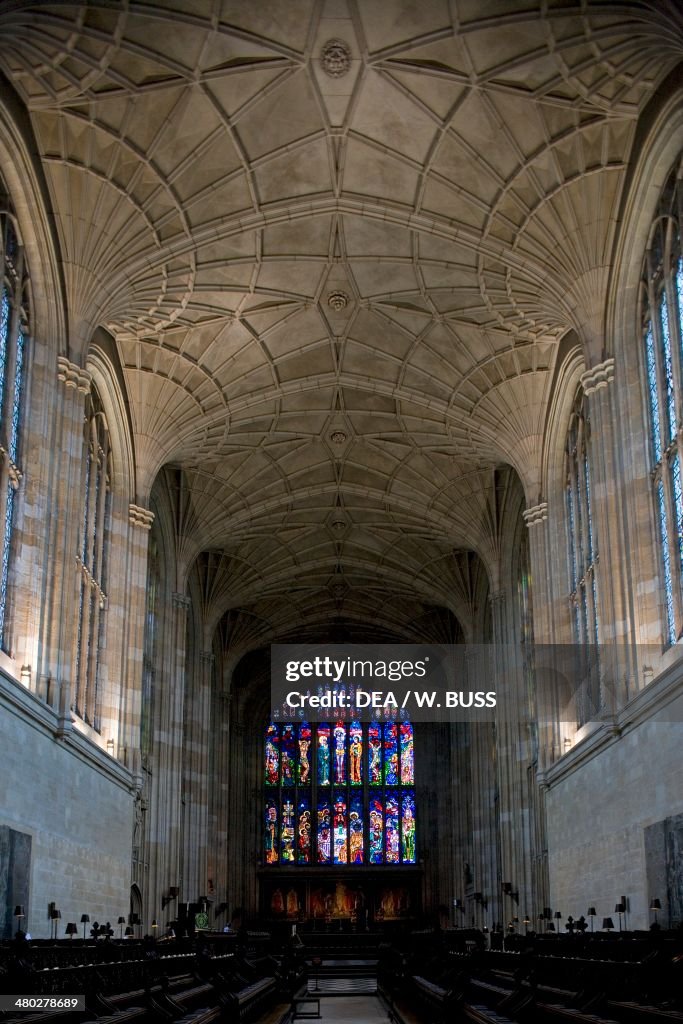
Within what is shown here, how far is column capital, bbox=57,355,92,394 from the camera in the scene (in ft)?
Answer: 77.3

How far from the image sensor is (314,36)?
21.1 metres

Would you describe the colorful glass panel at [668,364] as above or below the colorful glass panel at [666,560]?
above

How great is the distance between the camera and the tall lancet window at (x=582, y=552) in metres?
27.0

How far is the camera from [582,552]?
28.2 m

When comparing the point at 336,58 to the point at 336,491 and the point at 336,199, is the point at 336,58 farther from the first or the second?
the point at 336,491

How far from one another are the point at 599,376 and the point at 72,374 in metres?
11.1

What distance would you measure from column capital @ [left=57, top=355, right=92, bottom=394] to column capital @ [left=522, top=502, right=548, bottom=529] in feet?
42.4

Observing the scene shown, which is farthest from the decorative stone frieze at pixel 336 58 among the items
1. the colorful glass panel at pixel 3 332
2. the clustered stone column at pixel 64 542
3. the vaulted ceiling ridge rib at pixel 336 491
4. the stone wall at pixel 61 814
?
the vaulted ceiling ridge rib at pixel 336 491

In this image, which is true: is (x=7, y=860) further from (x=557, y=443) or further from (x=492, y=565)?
(x=492, y=565)

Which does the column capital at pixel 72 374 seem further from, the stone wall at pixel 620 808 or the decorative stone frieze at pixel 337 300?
the stone wall at pixel 620 808

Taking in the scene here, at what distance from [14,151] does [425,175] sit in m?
8.54

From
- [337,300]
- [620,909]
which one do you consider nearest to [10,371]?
[337,300]

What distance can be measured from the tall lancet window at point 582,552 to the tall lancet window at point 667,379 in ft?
16.3

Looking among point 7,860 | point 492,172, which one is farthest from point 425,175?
point 7,860
